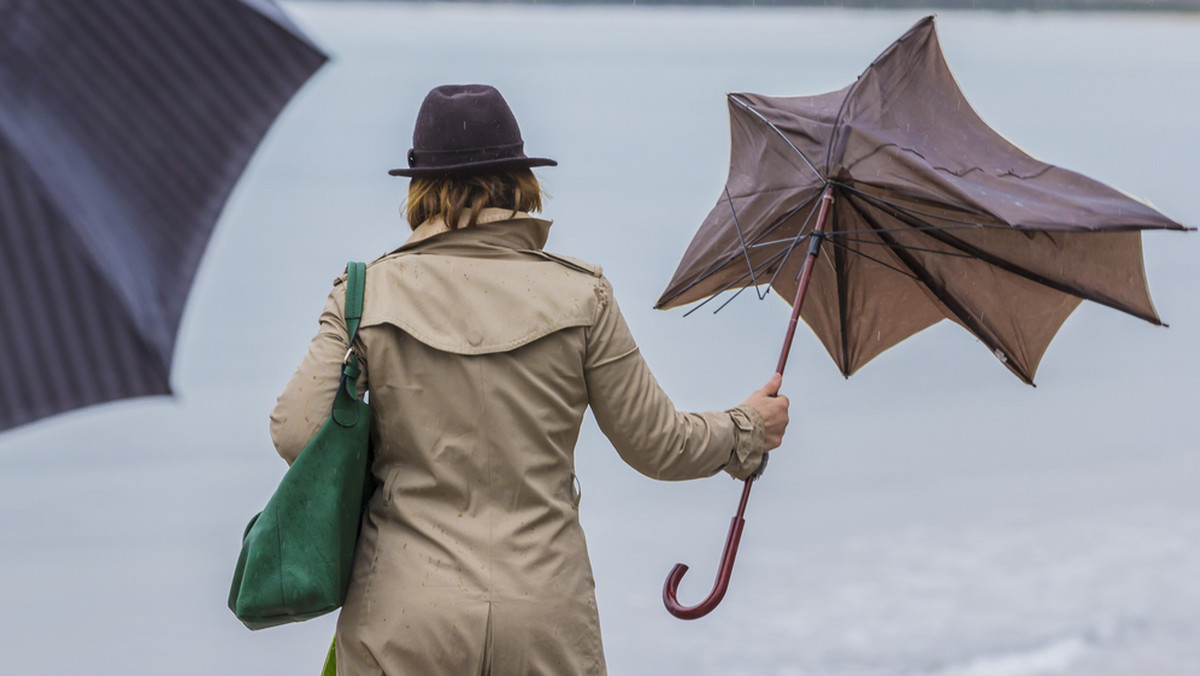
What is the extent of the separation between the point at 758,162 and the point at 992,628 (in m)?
2.22

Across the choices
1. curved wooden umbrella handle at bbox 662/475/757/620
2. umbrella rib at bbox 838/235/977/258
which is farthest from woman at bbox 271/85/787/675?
umbrella rib at bbox 838/235/977/258


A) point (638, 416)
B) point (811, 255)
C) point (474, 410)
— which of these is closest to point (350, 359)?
point (474, 410)

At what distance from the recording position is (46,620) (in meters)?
4.33

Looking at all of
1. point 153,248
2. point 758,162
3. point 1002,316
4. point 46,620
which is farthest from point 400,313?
point 46,620

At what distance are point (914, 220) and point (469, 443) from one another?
3.23 feet

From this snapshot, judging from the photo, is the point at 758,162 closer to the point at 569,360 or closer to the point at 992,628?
the point at 569,360

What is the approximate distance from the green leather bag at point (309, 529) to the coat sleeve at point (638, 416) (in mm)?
359

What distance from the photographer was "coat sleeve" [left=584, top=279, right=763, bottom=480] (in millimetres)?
2154

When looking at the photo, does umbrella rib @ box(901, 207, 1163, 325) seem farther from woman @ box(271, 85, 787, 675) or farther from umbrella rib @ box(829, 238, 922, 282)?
woman @ box(271, 85, 787, 675)

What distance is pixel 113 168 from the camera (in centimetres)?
171

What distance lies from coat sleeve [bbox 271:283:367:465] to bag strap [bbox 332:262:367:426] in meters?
0.02

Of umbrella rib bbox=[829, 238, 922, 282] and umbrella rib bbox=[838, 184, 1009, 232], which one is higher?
umbrella rib bbox=[838, 184, 1009, 232]

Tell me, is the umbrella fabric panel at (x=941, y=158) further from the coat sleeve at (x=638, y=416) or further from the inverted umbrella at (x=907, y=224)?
the coat sleeve at (x=638, y=416)

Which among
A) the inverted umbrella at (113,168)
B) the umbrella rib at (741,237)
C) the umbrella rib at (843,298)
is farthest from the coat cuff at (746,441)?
the inverted umbrella at (113,168)
